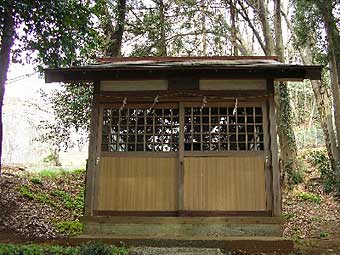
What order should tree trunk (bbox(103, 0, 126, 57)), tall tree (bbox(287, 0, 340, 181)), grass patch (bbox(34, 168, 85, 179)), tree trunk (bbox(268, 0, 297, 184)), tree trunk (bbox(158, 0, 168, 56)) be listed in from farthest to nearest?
tree trunk (bbox(158, 0, 168, 56)), grass patch (bbox(34, 168, 85, 179)), tree trunk (bbox(103, 0, 126, 57)), tree trunk (bbox(268, 0, 297, 184)), tall tree (bbox(287, 0, 340, 181))

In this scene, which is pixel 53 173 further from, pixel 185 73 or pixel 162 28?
pixel 185 73

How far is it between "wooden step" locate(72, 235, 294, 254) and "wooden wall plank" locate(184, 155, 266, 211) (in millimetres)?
567

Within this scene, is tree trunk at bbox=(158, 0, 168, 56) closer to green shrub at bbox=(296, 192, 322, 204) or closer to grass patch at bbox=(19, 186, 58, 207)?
grass patch at bbox=(19, 186, 58, 207)

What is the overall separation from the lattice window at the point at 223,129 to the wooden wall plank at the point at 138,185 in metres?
0.61

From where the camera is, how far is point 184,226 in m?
6.64

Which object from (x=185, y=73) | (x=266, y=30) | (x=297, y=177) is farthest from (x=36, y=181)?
(x=266, y=30)

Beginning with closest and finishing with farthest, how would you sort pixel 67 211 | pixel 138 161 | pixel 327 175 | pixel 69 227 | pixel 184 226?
1. pixel 184 226
2. pixel 138 161
3. pixel 69 227
4. pixel 67 211
5. pixel 327 175

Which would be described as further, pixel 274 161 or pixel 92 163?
pixel 92 163

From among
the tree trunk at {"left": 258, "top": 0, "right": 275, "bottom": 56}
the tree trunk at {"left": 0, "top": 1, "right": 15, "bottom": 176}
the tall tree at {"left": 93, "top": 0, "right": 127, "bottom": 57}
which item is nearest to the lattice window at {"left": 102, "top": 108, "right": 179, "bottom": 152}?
the tree trunk at {"left": 0, "top": 1, "right": 15, "bottom": 176}

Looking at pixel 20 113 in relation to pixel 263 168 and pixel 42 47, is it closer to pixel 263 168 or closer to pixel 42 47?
pixel 42 47

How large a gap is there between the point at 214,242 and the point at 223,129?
212cm

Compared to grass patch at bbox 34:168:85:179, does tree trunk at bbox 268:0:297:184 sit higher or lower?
higher

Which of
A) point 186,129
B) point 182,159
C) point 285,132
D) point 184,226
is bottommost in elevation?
point 184,226

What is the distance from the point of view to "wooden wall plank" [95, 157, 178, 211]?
22.5 ft
